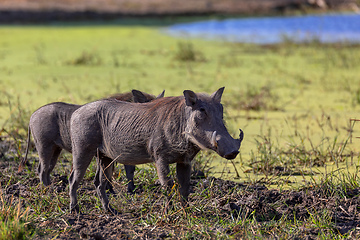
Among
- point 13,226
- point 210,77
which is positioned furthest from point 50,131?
point 210,77

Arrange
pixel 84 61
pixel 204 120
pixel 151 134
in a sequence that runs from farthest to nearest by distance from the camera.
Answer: pixel 84 61, pixel 151 134, pixel 204 120

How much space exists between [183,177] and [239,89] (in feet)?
13.8

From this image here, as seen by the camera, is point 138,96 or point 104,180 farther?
point 138,96

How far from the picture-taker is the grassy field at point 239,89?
3926mm

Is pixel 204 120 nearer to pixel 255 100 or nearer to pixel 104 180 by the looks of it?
pixel 104 180

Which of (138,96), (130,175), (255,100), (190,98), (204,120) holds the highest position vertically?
(190,98)

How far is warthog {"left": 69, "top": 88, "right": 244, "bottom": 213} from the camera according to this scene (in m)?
2.80

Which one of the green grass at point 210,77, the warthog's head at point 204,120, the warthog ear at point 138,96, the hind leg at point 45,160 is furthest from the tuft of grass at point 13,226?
the green grass at point 210,77

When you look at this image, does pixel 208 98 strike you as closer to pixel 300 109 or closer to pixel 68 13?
pixel 300 109

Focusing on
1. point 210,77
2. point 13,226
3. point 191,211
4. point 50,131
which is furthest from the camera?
point 210,77

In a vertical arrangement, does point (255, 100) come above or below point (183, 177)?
below

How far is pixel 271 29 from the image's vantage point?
15.6m

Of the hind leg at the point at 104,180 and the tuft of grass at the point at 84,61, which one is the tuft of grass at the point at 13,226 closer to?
the hind leg at the point at 104,180

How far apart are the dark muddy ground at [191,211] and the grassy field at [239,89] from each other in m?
0.03
